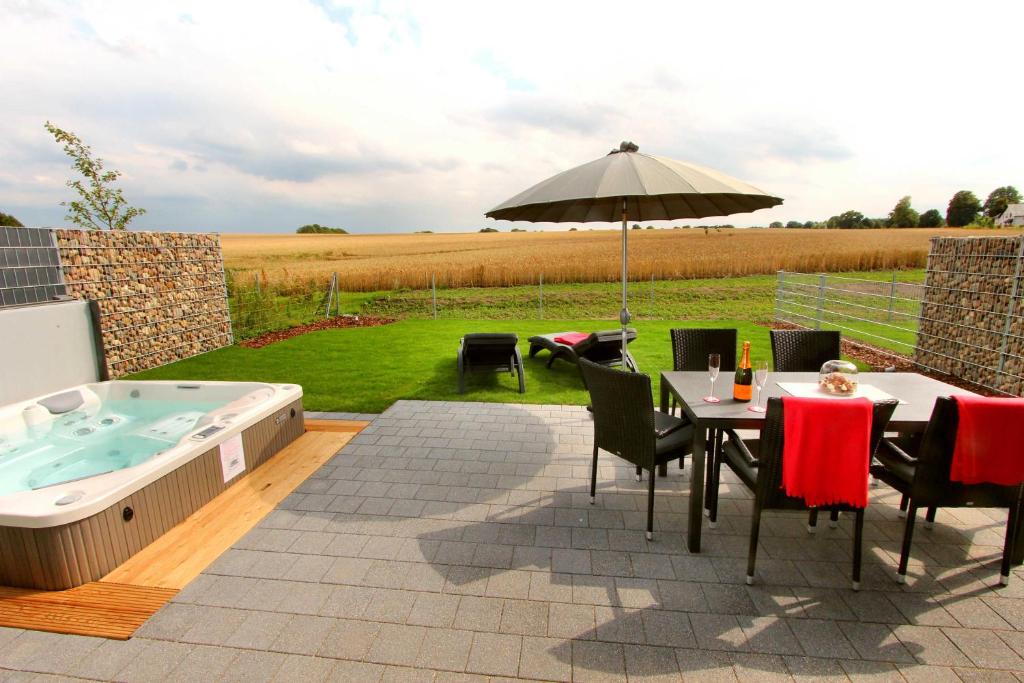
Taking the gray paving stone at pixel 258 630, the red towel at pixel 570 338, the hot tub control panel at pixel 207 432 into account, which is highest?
the red towel at pixel 570 338

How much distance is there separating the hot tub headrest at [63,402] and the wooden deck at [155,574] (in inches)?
101

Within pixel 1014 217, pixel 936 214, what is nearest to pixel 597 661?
pixel 1014 217

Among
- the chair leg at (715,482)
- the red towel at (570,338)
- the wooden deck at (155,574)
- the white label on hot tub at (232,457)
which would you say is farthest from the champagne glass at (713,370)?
the red towel at (570,338)

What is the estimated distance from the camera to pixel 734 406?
2766mm

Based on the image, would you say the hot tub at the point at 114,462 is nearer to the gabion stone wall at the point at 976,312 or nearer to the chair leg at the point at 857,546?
the chair leg at the point at 857,546

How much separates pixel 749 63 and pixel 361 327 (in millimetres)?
8640

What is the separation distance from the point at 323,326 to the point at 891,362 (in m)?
11.0

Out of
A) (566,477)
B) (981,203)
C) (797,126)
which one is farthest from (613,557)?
(981,203)

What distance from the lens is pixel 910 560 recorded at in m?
2.64

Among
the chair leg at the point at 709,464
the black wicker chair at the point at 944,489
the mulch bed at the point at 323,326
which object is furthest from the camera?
the mulch bed at the point at 323,326

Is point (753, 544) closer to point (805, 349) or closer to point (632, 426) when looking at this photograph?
point (632, 426)

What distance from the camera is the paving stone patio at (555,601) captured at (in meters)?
1.92

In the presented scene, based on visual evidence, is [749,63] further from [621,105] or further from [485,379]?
[485,379]

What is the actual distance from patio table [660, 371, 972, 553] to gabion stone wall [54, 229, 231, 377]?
7.93 m
